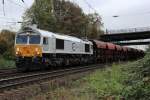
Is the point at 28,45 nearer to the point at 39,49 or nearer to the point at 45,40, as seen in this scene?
the point at 39,49

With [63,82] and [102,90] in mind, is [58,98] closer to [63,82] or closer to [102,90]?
[102,90]

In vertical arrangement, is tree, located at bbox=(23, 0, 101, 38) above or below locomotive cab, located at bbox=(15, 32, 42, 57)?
above

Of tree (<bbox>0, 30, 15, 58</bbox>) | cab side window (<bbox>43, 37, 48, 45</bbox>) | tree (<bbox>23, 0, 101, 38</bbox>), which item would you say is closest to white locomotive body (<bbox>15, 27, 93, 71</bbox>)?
cab side window (<bbox>43, 37, 48, 45</bbox>)

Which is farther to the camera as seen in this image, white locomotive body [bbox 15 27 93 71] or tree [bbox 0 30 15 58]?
tree [bbox 0 30 15 58]

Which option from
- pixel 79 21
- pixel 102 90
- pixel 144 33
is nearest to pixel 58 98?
pixel 102 90

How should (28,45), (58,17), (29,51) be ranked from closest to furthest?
(29,51) < (28,45) < (58,17)

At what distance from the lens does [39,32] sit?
31.2m

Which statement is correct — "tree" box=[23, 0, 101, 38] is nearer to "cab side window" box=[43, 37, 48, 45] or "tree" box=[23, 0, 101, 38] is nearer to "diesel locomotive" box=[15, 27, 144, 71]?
"diesel locomotive" box=[15, 27, 144, 71]

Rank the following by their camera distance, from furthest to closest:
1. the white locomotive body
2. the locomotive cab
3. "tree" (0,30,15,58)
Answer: "tree" (0,30,15,58)
the locomotive cab
the white locomotive body

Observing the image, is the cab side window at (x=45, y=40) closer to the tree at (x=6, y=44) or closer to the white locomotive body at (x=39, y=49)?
the white locomotive body at (x=39, y=49)

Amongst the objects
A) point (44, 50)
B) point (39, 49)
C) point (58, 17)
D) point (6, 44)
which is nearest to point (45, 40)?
point (44, 50)

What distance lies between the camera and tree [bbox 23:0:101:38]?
201 feet

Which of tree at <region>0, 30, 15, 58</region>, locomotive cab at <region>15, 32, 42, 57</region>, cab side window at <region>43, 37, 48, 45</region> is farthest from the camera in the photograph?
tree at <region>0, 30, 15, 58</region>

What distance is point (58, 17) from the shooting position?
68500 millimetres
